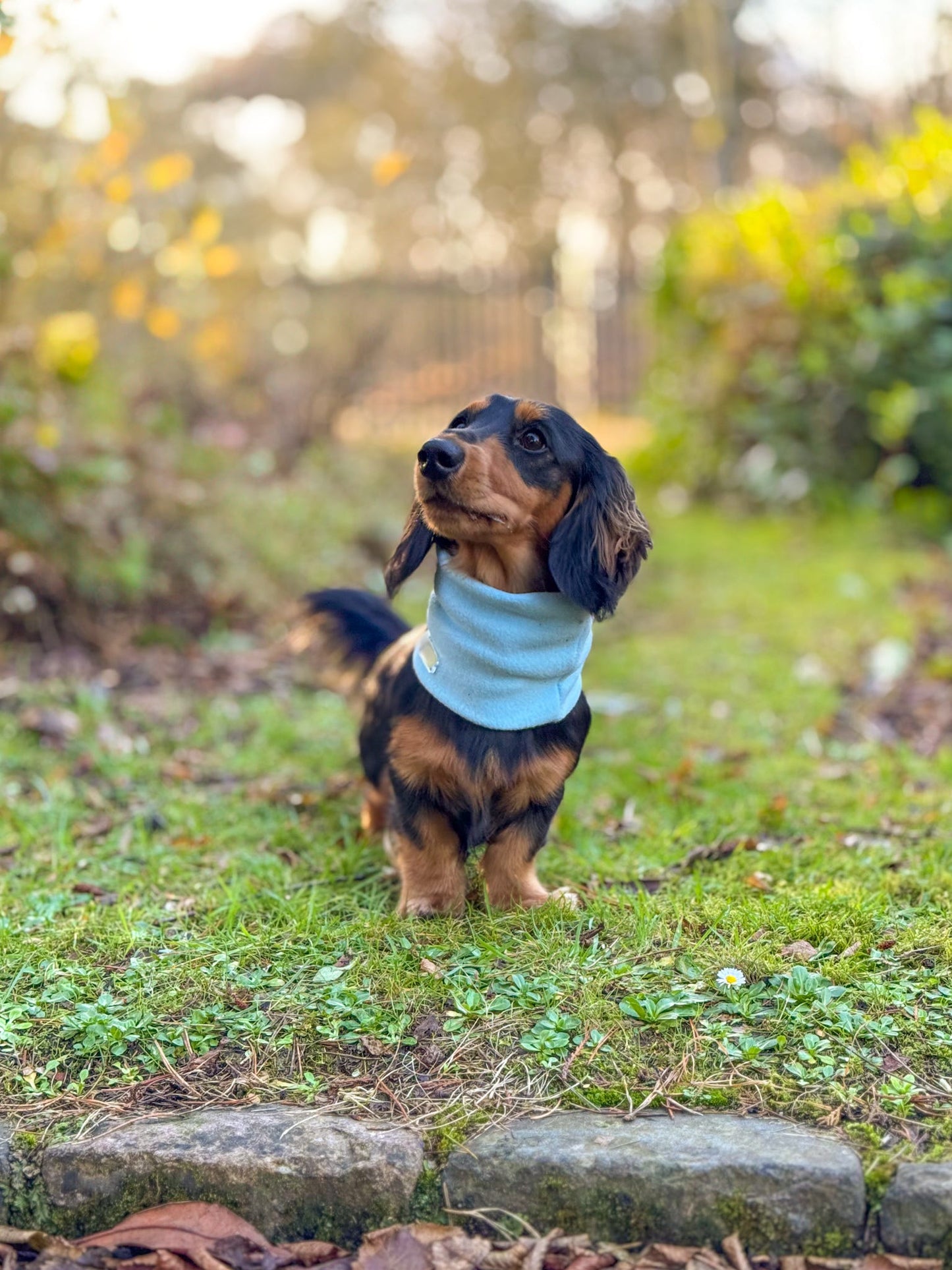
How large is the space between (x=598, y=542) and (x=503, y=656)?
0.34 meters

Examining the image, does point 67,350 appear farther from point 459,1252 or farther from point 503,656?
point 459,1252

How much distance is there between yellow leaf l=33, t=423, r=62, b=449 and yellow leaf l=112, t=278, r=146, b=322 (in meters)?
1.23

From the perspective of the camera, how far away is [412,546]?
3072 millimetres

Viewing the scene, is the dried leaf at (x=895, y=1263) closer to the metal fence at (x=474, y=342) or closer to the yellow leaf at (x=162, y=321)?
the yellow leaf at (x=162, y=321)

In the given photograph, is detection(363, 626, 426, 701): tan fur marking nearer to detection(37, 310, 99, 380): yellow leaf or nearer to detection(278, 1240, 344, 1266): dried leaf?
detection(278, 1240, 344, 1266): dried leaf

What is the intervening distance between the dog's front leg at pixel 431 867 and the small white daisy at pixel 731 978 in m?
0.66

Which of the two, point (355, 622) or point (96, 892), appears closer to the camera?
point (96, 892)

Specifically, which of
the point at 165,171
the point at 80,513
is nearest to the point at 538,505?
the point at 80,513

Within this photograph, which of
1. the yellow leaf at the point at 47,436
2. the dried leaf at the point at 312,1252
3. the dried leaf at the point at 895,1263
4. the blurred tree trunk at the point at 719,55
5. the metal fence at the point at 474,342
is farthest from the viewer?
the blurred tree trunk at the point at 719,55

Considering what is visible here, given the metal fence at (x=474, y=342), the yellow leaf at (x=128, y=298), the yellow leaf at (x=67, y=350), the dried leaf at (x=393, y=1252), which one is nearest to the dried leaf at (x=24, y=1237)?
the dried leaf at (x=393, y=1252)

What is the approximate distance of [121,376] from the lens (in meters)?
7.50

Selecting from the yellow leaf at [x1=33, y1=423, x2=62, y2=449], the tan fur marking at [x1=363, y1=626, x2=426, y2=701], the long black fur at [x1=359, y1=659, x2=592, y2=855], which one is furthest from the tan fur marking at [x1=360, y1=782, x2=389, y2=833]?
the yellow leaf at [x1=33, y1=423, x2=62, y2=449]

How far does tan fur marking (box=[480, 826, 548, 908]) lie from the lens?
2.97 m

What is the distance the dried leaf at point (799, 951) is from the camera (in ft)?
8.93
